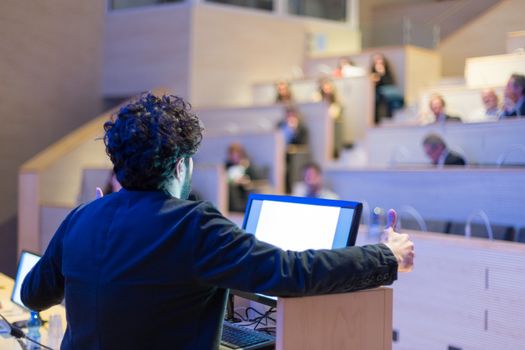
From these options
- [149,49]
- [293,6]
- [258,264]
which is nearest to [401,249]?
[258,264]

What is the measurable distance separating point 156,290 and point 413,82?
22.8ft

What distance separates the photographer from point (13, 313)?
250cm

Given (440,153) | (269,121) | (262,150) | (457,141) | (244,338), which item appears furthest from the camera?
(269,121)

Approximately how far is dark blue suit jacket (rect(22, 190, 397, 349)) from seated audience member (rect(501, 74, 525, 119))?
9.09 feet

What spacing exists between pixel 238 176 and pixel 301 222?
13.9 ft

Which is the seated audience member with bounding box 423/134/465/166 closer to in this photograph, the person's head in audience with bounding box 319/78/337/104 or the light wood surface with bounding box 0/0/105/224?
the person's head in audience with bounding box 319/78/337/104

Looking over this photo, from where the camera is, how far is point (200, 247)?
128cm

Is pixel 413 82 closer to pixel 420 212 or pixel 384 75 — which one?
pixel 384 75

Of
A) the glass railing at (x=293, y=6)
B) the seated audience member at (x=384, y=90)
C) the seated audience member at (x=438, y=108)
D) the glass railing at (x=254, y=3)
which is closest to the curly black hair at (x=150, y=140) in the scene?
the seated audience member at (x=438, y=108)

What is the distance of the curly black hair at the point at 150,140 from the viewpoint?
1353 mm

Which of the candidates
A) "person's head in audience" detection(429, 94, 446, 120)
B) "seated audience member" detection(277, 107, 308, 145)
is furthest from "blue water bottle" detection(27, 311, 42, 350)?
"seated audience member" detection(277, 107, 308, 145)

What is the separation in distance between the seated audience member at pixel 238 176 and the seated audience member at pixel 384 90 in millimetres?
1918

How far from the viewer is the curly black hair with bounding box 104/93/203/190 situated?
1.35m

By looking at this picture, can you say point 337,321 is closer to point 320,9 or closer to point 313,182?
point 313,182
